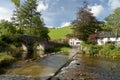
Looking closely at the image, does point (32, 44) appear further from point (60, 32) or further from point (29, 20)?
point (60, 32)

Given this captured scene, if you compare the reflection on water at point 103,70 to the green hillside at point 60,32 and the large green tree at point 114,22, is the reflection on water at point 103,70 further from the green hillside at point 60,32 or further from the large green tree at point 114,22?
the green hillside at point 60,32

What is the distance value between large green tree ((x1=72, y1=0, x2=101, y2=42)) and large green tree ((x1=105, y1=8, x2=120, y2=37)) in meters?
27.3

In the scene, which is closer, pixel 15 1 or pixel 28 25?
pixel 15 1

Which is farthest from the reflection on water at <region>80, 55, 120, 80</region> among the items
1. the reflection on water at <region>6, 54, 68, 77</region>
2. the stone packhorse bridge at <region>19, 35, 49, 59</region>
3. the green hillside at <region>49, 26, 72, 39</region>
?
the green hillside at <region>49, 26, 72, 39</region>

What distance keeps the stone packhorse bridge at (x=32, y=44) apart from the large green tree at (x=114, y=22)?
36293mm

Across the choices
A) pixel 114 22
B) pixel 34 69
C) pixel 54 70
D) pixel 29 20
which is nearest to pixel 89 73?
pixel 54 70

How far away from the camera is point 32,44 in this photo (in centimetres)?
7844

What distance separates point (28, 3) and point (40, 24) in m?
9.53

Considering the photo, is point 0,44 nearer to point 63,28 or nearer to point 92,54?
point 92,54

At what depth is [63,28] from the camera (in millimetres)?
187750

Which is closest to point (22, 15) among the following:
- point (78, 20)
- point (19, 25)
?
point (19, 25)

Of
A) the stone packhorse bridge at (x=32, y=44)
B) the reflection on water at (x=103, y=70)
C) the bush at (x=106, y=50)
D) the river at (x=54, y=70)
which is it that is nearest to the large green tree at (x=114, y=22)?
the stone packhorse bridge at (x=32, y=44)

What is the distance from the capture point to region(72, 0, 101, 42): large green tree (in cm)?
7681

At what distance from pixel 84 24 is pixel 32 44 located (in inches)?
708
